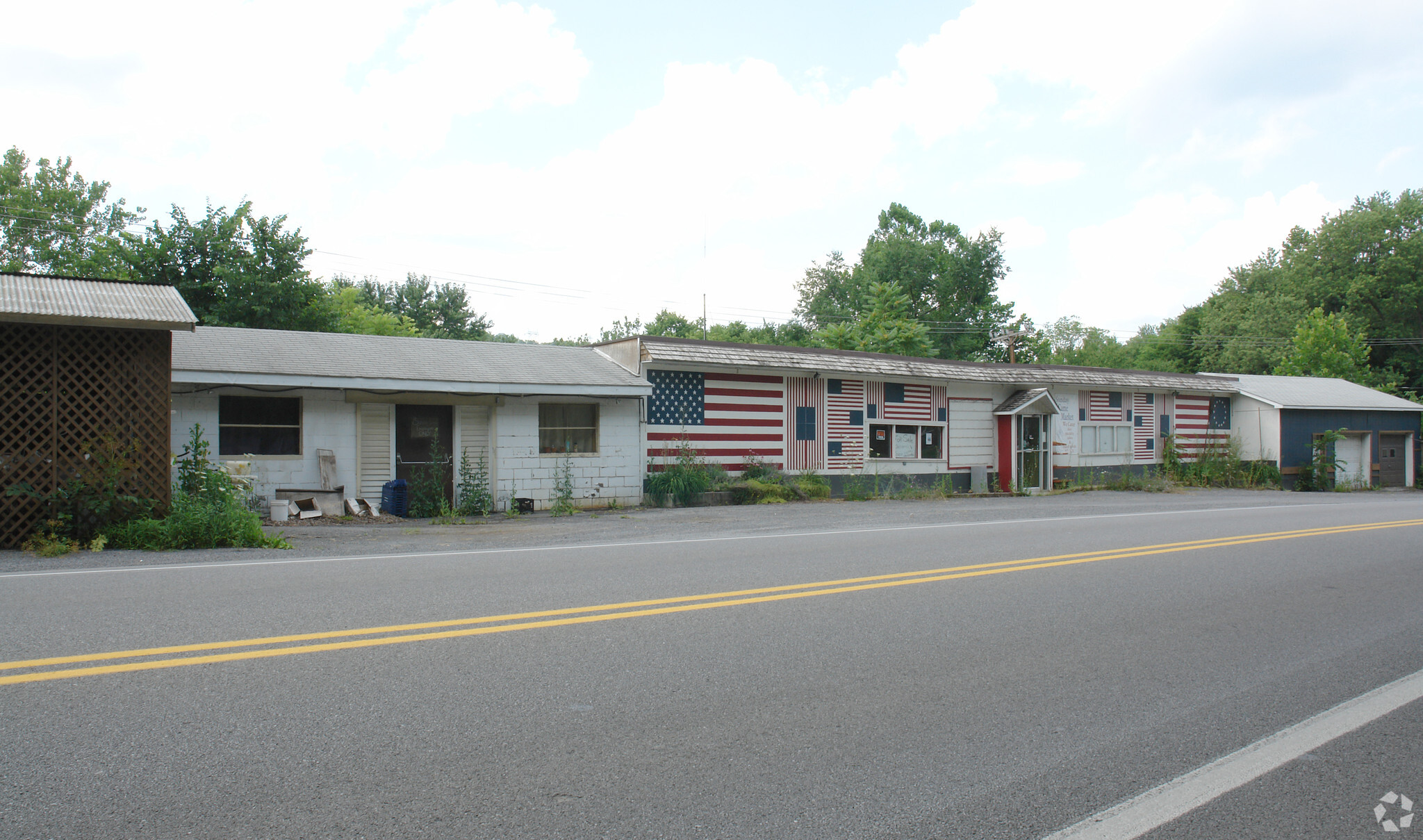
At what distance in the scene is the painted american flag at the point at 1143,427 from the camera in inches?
1132

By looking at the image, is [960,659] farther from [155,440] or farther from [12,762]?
[155,440]

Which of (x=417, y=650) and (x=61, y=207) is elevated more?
(x=61, y=207)

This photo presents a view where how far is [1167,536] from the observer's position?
1214 centimetres

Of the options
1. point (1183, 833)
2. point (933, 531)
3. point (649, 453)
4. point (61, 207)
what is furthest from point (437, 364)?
point (61, 207)

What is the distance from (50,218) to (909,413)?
42233 millimetres

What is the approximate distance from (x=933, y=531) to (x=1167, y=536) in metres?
3.25

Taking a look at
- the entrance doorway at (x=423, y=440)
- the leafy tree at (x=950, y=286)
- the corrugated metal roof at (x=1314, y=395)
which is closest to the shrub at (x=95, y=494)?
the entrance doorway at (x=423, y=440)

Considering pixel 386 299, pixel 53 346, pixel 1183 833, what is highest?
pixel 386 299

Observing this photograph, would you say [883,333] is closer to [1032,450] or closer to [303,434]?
[1032,450]

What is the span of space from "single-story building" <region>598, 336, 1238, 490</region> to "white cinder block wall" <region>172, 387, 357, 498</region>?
6081 millimetres

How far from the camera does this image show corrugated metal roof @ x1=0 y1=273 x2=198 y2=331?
9.98 m

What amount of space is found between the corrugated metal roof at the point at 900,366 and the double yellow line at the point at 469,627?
1070 cm

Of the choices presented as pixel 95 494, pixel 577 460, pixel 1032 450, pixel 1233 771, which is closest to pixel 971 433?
pixel 1032 450

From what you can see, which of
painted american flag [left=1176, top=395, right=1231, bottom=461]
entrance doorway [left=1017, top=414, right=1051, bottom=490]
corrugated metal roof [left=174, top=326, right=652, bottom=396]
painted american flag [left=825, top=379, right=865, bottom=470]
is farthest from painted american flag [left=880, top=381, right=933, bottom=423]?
painted american flag [left=1176, top=395, right=1231, bottom=461]
